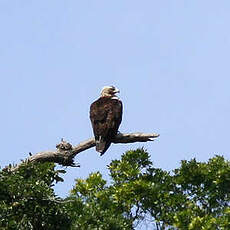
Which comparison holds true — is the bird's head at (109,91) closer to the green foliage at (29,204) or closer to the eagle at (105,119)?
the eagle at (105,119)

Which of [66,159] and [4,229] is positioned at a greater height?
[66,159]

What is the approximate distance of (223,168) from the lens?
29.5m

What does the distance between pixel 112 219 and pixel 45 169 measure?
659 cm

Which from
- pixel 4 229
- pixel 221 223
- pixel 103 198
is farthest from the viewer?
pixel 103 198

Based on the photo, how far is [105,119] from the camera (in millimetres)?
21062

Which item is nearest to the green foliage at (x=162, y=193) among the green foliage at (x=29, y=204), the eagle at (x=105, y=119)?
the eagle at (x=105, y=119)

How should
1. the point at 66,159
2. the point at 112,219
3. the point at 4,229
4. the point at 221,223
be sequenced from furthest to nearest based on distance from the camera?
the point at 221,223 → the point at 112,219 → the point at 66,159 → the point at 4,229

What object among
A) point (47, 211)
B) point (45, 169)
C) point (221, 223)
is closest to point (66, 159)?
point (45, 169)

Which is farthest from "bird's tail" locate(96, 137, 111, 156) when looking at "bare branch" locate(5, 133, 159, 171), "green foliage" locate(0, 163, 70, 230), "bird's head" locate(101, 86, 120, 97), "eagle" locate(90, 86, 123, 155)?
"green foliage" locate(0, 163, 70, 230)

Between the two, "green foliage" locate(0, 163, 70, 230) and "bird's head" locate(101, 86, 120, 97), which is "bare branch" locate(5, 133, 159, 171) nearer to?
"green foliage" locate(0, 163, 70, 230)

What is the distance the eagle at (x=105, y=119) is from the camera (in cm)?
2002

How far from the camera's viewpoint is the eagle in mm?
20016

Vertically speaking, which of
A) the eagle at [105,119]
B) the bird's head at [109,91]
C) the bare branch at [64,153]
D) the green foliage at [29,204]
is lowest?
the green foliage at [29,204]

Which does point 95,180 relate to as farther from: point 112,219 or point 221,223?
point 112,219
